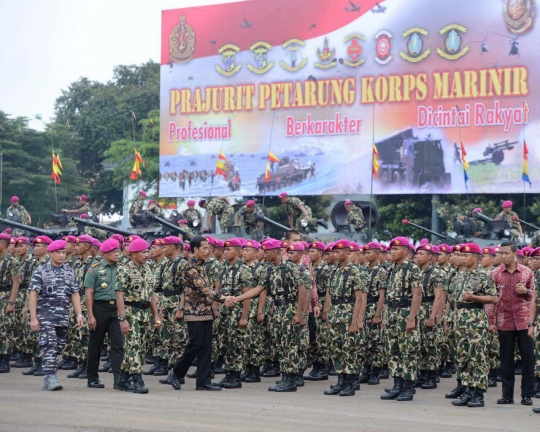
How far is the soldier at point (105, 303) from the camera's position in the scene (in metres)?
13.0

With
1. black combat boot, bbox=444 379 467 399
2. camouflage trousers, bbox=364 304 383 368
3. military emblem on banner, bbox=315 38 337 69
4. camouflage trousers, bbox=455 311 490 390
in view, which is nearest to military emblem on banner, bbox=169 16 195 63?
military emblem on banner, bbox=315 38 337 69

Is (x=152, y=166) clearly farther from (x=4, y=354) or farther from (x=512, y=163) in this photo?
(x=4, y=354)

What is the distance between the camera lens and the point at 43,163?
43.2 meters

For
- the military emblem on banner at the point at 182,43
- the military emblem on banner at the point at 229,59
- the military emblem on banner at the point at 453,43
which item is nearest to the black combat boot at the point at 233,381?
the military emblem on banner at the point at 453,43

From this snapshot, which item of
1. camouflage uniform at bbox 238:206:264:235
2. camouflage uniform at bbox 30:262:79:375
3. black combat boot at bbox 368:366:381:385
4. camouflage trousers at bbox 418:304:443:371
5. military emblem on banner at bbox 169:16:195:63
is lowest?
black combat boot at bbox 368:366:381:385

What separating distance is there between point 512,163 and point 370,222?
8.76 meters

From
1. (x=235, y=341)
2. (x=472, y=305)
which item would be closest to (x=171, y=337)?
(x=235, y=341)

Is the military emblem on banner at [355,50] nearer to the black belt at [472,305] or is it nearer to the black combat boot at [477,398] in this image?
the black belt at [472,305]

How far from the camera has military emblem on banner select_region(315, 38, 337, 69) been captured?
1322 inches

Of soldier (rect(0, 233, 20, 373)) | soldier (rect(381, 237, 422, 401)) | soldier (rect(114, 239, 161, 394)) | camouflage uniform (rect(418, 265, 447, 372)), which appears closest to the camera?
soldier (rect(381, 237, 422, 401))

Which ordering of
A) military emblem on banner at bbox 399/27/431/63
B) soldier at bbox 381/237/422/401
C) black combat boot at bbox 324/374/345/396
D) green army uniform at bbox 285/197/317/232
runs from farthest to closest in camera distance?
military emblem on banner at bbox 399/27/431/63
green army uniform at bbox 285/197/317/232
black combat boot at bbox 324/374/345/396
soldier at bbox 381/237/422/401

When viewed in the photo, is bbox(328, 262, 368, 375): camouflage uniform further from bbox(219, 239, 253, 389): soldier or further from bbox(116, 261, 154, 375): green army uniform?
bbox(116, 261, 154, 375): green army uniform

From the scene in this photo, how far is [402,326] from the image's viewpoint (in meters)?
12.8

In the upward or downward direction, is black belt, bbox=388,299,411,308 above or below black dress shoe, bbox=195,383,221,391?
above
